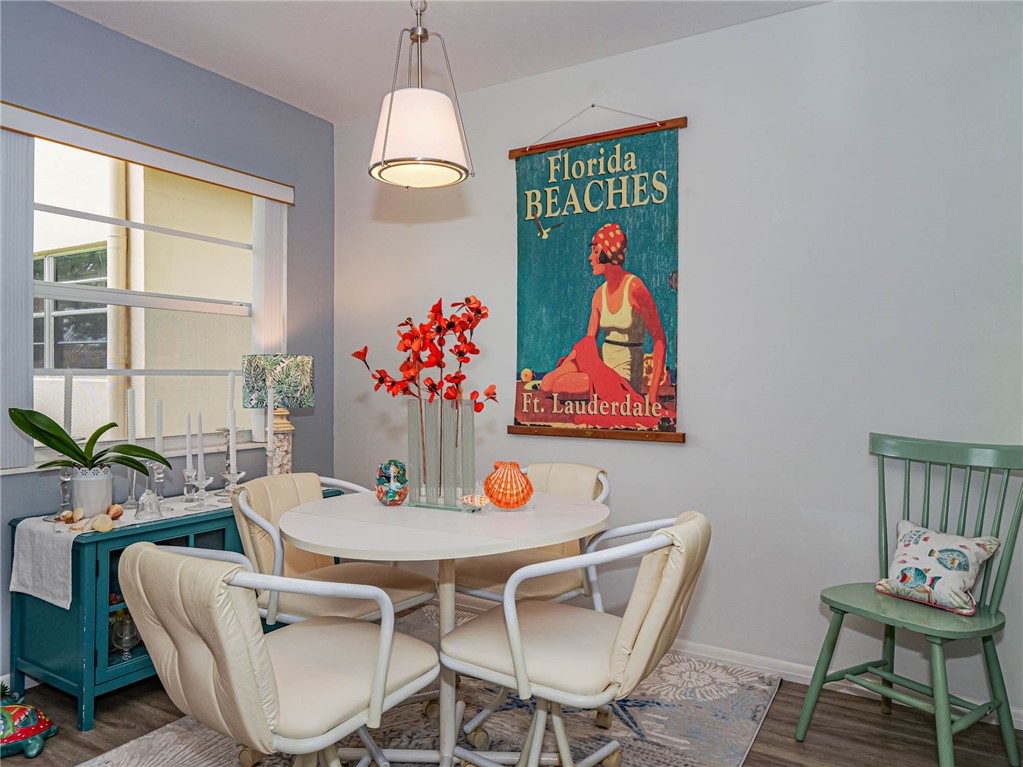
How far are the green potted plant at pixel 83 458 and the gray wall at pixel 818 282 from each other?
1851 millimetres

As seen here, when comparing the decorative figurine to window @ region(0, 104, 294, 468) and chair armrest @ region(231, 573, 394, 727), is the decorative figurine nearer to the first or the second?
chair armrest @ region(231, 573, 394, 727)

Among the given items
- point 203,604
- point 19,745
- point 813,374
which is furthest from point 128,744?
point 813,374

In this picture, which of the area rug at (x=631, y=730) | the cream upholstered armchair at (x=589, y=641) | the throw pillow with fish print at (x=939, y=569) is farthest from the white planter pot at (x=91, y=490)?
the throw pillow with fish print at (x=939, y=569)

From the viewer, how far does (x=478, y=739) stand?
227 centimetres

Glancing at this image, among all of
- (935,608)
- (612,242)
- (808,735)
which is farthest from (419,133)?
(808,735)

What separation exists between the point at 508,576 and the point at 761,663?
4.00 ft

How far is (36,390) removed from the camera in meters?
2.86

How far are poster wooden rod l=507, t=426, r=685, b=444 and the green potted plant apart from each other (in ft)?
5.53

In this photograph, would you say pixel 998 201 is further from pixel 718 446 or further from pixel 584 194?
pixel 584 194

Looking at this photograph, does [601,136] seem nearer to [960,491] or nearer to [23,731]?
[960,491]

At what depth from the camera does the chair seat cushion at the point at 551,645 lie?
1710 millimetres

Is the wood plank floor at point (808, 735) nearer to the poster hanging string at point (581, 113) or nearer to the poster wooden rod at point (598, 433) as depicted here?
the poster wooden rod at point (598, 433)

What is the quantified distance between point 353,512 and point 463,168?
1.16 meters

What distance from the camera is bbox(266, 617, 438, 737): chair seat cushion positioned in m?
1.53
